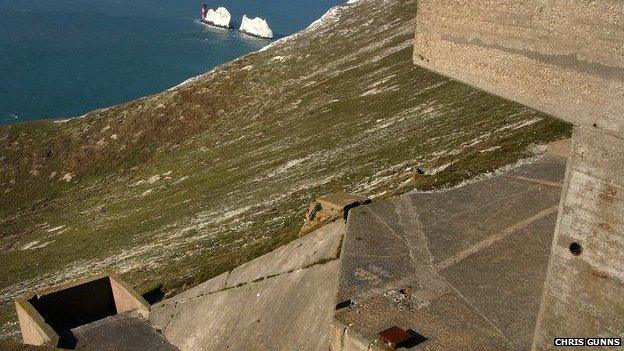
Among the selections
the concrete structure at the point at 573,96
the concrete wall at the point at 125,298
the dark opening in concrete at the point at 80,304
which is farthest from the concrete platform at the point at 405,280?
the dark opening in concrete at the point at 80,304

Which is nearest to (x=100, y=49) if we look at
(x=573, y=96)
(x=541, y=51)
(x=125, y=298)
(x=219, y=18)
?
(x=219, y=18)

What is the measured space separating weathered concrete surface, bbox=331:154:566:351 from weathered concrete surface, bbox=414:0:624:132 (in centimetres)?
571

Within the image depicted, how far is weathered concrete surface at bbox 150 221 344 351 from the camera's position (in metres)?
18.1

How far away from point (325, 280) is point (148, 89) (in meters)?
105

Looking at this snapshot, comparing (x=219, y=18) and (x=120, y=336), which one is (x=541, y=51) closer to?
(x=120, y=336)

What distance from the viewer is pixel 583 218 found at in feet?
38.0

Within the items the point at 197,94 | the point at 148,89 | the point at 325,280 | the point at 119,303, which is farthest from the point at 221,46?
the point at 325,280

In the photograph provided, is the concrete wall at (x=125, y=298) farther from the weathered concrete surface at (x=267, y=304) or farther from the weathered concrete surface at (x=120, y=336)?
the weathered concrete surface at (x=267, y=304)

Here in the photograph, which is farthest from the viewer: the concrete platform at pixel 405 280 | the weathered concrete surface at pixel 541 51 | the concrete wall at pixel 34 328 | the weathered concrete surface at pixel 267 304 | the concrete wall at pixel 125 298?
the concrete wall at pixel 125 298

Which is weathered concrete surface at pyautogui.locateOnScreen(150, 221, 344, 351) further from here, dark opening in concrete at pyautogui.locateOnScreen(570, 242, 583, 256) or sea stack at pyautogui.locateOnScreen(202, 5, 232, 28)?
sea stack at pyautogui.locateOnScreen(202, 5, 232, 28)

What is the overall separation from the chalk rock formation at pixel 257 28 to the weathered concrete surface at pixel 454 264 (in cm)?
14645

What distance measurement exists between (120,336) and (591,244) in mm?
18765

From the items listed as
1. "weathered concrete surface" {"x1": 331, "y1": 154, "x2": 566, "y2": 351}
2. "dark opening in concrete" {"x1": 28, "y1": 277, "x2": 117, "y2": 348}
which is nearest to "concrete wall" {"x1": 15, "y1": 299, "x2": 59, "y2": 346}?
"dark opening in concrete" {"x1": 28, "y1": 277, "x2": 117, "y2": 348}

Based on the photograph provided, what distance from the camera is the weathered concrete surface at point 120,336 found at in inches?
951
